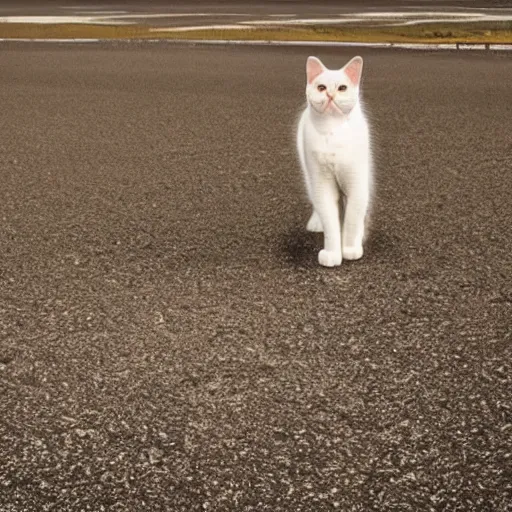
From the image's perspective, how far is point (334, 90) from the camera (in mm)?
2965

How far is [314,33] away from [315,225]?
965 centimetres

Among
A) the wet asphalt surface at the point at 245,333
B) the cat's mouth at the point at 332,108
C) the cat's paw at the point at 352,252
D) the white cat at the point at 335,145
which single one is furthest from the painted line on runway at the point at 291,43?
the cat's mouth at the point at 332,108

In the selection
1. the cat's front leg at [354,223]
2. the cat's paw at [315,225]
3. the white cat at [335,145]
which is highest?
the white cat at [335,145]

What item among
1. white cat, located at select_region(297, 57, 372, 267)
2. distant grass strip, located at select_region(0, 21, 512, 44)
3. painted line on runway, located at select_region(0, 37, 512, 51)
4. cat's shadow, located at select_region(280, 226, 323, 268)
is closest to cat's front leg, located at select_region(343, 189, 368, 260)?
white cat, located at select_region(297, 57, 372, 267)

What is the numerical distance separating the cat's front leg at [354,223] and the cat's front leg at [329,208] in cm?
4

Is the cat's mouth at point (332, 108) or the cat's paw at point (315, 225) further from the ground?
the cat's mouth at point (332, 108)

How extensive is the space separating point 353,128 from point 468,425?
3.98 feet

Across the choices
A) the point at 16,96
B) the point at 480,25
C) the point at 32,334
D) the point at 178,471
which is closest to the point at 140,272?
the point at 32,334

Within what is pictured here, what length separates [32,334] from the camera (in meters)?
2.80

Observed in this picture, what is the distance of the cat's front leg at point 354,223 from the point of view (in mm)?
3123

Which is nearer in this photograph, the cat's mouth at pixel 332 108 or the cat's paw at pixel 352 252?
the cat's mouth at pixel 332 108

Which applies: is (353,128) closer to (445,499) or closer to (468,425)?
(468,425)

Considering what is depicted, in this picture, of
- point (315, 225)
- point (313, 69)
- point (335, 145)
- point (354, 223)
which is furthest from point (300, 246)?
point (313, 69)

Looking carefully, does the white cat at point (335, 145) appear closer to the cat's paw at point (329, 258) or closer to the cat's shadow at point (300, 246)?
the cat's paw at point (329, 258)
